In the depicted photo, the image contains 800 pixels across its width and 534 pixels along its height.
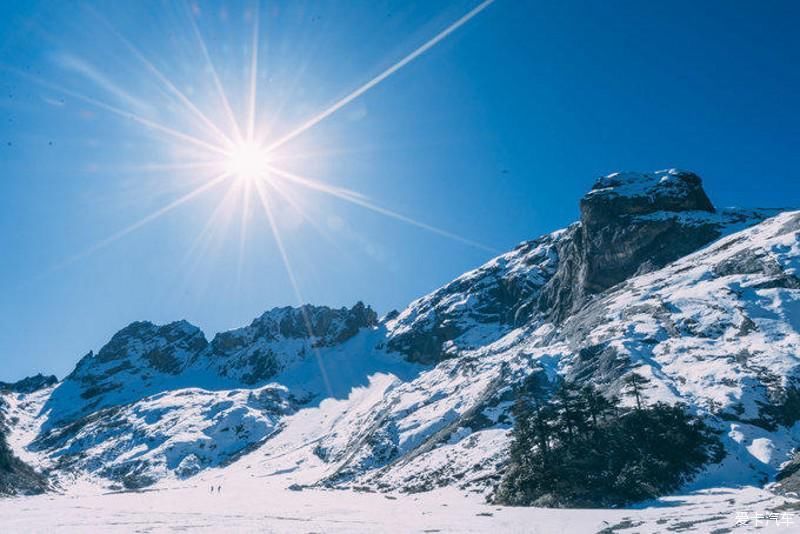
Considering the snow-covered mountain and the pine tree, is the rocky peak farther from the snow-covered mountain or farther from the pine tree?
the pine tree

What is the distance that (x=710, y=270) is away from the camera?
284 feet

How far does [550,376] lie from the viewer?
80.8 m

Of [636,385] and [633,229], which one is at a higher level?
[633,229]

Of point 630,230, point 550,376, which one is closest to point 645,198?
point 630,230

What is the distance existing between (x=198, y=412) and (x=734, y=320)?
5970 inches

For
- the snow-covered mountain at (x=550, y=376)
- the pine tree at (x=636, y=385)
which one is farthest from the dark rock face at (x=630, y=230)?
the pine tree at (x=636, y=385)

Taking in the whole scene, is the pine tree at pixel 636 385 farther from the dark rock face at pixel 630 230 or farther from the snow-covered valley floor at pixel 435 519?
the dark rock face at pixel 630 230

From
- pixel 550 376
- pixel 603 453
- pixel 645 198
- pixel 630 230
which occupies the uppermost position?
pixel 645 198

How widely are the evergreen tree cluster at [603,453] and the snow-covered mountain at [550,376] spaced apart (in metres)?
2.70

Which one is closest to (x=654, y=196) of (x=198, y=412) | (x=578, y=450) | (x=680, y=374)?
(x=680, y=374)

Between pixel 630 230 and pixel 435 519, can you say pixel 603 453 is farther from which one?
pixel 630 230

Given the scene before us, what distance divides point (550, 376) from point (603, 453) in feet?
116

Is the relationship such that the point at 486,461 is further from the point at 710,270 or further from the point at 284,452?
the point at 284,452

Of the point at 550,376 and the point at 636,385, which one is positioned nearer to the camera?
the point at 636,385
